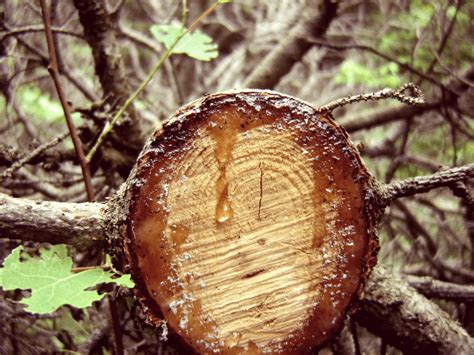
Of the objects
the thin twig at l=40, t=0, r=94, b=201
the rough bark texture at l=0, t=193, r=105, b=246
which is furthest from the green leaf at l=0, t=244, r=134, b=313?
the thin twig at l=40, t=0, r=94, b=201

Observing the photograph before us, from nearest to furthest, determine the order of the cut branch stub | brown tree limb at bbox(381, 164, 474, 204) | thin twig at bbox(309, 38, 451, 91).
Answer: the cut branch stub < brown tree limb at bbox(381, 164, 474, 204) < thin twig at bbox(309, 38, 451, 91)

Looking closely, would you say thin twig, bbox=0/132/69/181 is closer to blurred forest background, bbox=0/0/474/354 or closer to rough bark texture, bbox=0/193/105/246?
blurred forest background, bbox=0/0/474/354

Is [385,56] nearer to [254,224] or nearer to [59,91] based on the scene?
[254,224]

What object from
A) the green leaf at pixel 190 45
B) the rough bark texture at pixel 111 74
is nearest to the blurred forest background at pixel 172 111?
the rough bark texture at pixel 111 74

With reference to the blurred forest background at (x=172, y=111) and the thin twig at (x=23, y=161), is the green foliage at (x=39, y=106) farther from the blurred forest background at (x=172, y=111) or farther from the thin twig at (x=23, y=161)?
the thin twig at (x=23, y=161)

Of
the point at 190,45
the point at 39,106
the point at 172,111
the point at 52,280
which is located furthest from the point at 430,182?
the point at 39,106

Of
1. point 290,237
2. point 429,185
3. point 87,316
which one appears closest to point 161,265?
point 290,237
